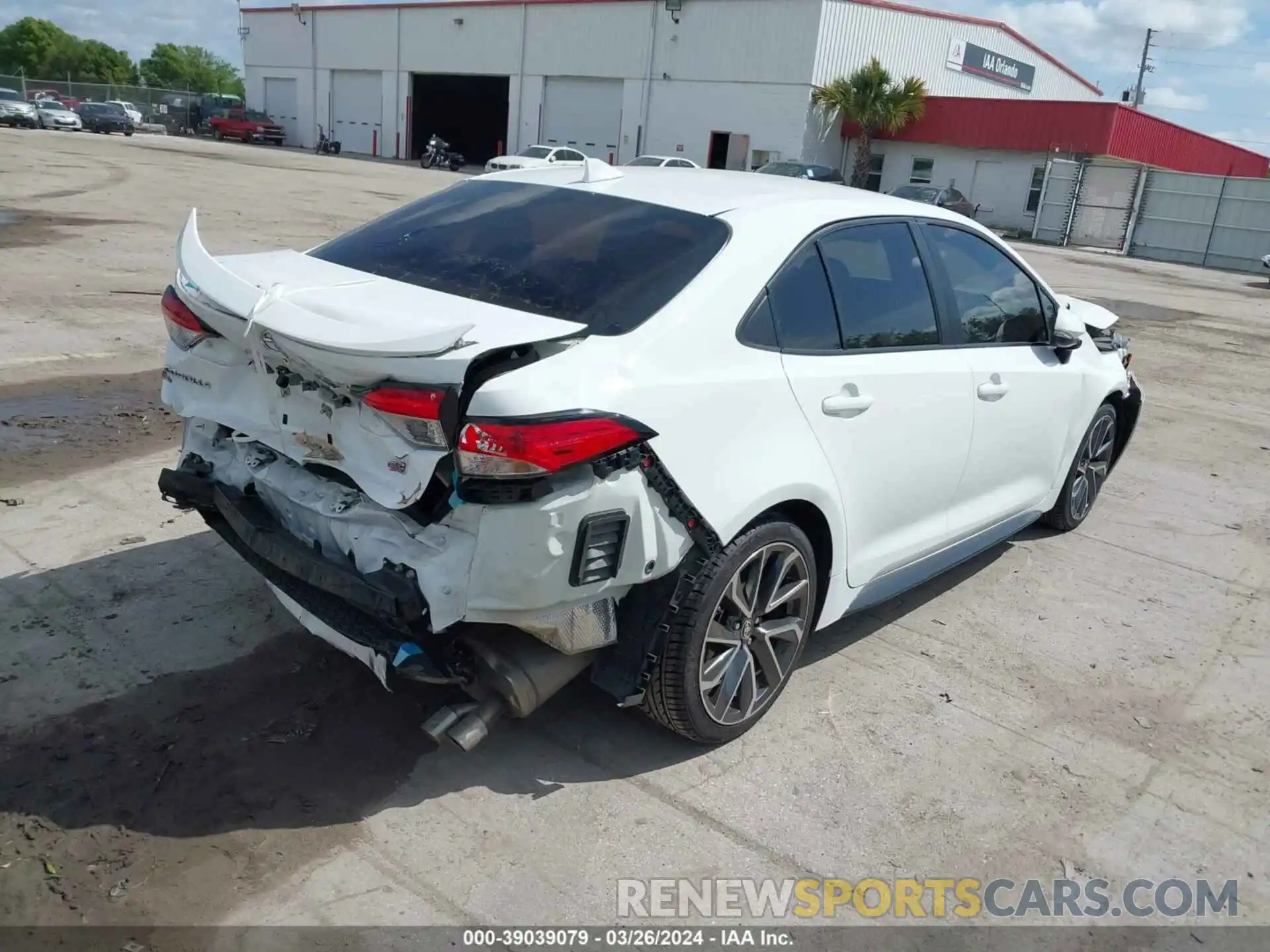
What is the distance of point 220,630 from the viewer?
3.85 m

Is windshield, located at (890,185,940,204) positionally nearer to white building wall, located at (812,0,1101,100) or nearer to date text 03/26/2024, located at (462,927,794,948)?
white building wall, located at (812,0,1101,100)

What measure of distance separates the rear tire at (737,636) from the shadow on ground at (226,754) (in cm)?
22

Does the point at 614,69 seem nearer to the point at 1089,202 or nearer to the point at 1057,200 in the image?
the point at 1057,200

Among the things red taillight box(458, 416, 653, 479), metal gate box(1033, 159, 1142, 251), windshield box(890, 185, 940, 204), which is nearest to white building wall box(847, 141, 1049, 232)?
metal gate box(1033, 159, 1142, 251)

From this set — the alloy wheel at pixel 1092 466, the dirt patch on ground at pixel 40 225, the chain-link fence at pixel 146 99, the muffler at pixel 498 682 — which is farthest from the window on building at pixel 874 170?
the muffler at pixel 498 682

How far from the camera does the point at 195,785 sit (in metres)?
3.01

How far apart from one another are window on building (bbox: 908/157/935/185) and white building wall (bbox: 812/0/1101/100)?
4.54 meters

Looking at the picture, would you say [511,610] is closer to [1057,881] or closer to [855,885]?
[855,885]

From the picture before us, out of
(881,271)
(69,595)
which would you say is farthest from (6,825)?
(881,271)

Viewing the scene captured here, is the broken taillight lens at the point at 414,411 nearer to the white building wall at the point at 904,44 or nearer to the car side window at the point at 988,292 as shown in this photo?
the car side window at the point at 988,292

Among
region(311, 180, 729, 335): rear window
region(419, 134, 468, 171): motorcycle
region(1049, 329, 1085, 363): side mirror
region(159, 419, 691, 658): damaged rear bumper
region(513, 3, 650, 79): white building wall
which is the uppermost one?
region(513, 3, 650, 79): white building wall

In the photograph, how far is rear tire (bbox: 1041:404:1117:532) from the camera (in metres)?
5.43

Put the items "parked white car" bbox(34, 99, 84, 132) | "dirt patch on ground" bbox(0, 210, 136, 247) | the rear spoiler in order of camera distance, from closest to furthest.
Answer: the rear spoiler → "dirt patch on ground" bbox(0, 210, 136, 247) → "parked white car" bbox(34, 99, 84, 132)

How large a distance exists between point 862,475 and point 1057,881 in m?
1.39
